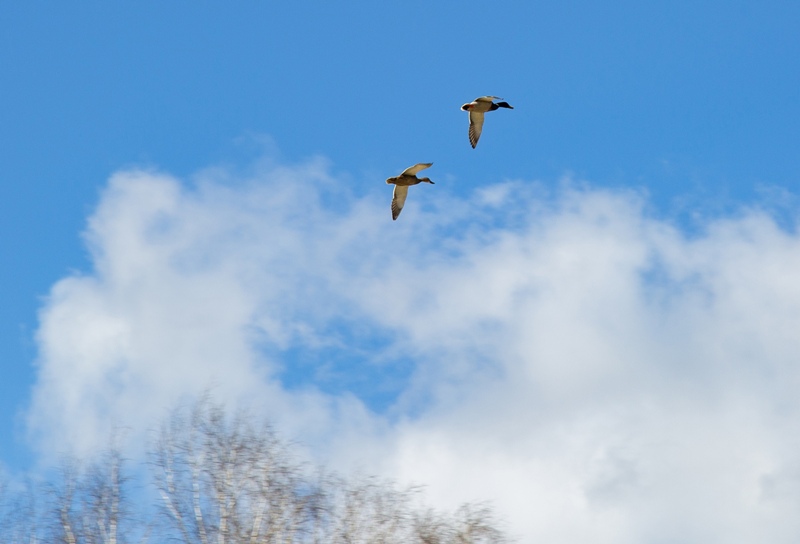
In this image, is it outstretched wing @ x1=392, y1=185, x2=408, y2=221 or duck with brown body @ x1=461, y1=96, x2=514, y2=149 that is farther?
outstretched wing @ x1=392, y1=185, x2=408, y2=221

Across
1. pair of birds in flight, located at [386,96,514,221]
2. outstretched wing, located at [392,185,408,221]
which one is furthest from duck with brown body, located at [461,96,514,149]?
outstretched wing, located at [392,185,408,221]

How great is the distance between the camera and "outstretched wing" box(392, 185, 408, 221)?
A: 28141mm

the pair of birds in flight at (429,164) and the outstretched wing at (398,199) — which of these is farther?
the outstretched wing at (398,199)

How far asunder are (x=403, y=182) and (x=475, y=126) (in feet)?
7.83

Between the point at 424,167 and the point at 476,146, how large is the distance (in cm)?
142

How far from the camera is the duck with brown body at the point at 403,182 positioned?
26.9m

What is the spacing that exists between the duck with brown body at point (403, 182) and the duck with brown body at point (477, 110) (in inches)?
48.7

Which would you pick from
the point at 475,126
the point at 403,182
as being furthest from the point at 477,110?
the point at 403,182

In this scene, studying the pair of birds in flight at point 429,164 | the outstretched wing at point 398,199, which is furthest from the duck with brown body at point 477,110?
the outstretched wing at point 398,199

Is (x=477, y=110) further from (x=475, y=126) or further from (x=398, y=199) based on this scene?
(x=398, y=199)

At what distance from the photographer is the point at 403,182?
27.6 meters

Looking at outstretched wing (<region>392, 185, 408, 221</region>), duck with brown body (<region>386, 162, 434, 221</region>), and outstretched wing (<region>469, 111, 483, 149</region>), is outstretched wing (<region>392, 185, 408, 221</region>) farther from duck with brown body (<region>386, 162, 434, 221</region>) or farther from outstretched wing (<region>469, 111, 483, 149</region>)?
outstretched wing (<region>469, 111, 483, 149</region>)

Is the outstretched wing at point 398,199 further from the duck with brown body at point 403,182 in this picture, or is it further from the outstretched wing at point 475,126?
the outstretched wing at point 475,126

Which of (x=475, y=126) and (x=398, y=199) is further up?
(x=475, y=126)
